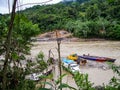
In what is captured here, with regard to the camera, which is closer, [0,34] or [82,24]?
[0,34]

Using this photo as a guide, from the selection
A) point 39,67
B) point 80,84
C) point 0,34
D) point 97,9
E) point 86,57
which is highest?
point 97,9

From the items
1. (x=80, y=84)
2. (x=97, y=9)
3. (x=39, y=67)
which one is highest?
(x=97, y=9)

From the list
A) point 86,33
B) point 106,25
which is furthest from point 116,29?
point 86,33

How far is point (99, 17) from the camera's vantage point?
30.4m

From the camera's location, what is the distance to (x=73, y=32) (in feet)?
98.6

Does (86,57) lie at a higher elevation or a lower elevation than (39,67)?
lower

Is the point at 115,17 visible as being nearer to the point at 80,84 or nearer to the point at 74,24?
the point at 74,24

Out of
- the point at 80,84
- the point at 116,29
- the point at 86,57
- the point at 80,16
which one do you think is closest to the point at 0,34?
the point at 80,84

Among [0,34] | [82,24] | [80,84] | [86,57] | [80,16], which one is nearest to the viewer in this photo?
[80,84]

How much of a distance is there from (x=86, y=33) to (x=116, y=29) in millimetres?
3705

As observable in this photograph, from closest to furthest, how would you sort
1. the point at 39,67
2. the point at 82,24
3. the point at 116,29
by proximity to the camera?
the point at 39,67 → the point at 116,29 → the point at 82,24

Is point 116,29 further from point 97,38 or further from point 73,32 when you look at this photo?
point 73,32

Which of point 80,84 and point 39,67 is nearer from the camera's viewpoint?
point 80,84

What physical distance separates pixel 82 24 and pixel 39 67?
25.2m
